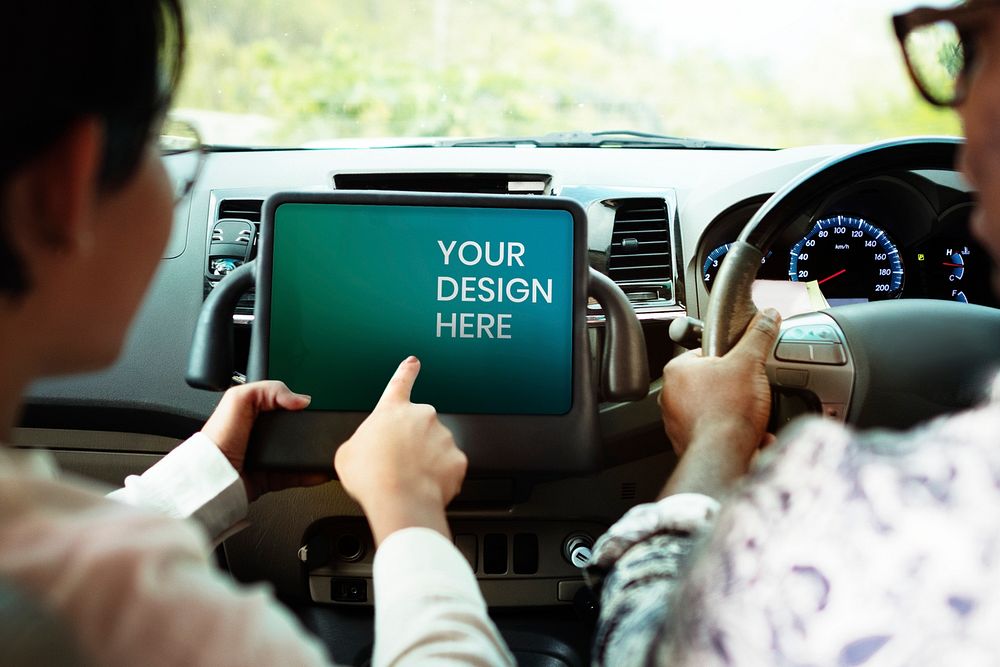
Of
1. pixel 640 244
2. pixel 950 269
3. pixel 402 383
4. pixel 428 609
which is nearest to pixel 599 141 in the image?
pixel 640 244

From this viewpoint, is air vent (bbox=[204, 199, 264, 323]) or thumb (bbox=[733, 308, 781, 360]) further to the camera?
air vent (bbox=[204, 199, 264, 323])

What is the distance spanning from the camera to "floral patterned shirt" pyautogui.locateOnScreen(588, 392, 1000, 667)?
0.55 meters

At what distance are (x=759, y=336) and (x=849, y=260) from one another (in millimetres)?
600

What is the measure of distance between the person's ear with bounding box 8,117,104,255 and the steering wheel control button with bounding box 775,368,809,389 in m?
1.15

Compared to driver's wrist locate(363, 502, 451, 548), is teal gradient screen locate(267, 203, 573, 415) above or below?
above

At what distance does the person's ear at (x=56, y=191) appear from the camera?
1.81 feet

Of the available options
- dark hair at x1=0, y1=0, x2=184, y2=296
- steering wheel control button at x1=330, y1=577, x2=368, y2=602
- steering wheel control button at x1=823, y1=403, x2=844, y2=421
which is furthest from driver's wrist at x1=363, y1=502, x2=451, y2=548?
steering wheel control button at x1=330, y1=577, x2=368, y2=602

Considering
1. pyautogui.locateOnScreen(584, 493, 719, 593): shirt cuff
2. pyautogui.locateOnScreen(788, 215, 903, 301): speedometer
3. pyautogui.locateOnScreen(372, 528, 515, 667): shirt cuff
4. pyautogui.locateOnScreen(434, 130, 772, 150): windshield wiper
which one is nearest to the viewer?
pyautogui.locateOnScreen(372, 528, 515, 667): shirt cuff

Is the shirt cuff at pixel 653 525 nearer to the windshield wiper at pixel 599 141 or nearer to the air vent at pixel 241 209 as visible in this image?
the air vent at pixel 241 209

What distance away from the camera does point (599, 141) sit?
2.22 meters

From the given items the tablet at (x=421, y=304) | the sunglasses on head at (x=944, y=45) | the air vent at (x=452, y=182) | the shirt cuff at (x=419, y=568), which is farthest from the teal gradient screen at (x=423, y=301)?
the air vent at (x=452, y=182)

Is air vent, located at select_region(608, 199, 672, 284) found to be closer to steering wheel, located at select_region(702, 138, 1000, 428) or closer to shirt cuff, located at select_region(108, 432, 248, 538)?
steering wheel, located at select_region(702, 138, 1000, 428)

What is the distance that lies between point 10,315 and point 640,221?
1529 millimetres

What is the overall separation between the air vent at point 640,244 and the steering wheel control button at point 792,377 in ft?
1.59
